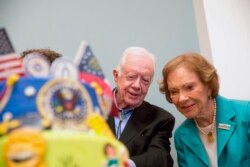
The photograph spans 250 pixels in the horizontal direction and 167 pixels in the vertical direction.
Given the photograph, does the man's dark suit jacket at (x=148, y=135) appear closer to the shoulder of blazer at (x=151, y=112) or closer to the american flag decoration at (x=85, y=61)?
the shoulder of blazer at (x=151, y=112)

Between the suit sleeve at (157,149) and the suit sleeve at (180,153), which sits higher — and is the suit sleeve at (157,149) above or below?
above

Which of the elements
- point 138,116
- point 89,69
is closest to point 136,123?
point 138,116

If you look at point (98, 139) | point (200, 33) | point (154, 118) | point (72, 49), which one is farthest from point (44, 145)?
point (200, 33)

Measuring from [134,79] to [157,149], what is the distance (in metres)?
0.27

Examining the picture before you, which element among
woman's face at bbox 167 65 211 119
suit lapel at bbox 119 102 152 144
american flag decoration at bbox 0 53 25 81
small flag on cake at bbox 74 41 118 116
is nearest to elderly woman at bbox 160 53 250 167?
woman's face at bbox 167 65 211 119

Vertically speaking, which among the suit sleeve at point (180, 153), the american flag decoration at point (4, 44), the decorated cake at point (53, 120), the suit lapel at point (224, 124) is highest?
the american flag decoration at point (4, 44)

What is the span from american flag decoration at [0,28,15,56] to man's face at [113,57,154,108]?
64 centimetres

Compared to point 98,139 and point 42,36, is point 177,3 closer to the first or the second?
point 42,36

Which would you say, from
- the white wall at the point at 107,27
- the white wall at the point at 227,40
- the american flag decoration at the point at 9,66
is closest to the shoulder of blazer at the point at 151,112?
the white wall at the point at 107,27

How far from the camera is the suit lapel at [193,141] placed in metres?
1.22

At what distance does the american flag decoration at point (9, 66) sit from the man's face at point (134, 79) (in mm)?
646

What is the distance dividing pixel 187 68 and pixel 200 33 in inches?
20.1

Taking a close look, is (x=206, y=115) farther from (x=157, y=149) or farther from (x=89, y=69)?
(x=89, y=69)

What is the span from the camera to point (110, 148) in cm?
54
